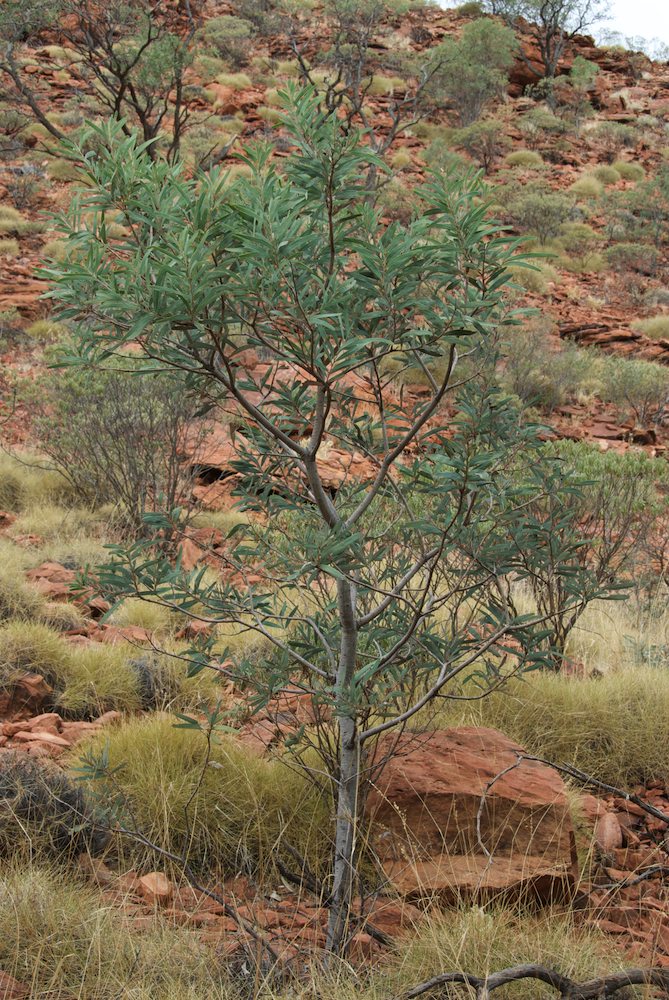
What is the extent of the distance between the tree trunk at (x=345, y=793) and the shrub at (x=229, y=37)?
78.9 ft

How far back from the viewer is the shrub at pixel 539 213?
17500mm

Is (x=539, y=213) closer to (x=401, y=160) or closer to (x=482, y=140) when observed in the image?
(x=401, y=160)

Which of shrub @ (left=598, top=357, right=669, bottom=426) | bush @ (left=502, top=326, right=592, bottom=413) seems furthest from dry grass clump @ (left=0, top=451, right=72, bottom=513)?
shrub @ (left=598, top=357, right=669, bottom=426)

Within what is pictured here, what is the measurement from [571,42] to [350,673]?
30531mm

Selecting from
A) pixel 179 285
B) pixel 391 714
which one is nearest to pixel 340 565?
pixel 179 285

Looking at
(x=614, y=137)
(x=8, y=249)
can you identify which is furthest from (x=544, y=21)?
(x=8, y=249)

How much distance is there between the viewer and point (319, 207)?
183 centimetres

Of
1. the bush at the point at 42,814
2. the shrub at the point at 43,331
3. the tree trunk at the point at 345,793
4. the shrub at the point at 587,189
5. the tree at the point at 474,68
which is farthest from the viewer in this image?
the tree at the point at 474,68

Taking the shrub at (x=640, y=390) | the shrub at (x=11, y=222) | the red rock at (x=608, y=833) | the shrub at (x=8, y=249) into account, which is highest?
the shrub at (x=11, y=222)

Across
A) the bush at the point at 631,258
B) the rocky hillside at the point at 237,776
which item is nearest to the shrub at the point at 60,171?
the rocky hillside at the point at 237,776

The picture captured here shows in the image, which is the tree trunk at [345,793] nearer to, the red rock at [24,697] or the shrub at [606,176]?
the red rock at [24,697]

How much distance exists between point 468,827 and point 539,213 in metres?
16.9

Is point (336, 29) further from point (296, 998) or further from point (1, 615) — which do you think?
point (296, 998)

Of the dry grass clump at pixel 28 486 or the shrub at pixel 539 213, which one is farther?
the shrub at pixel 539 213
